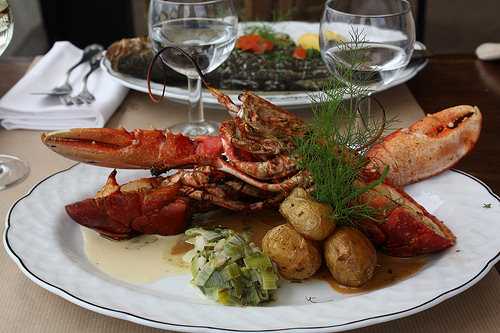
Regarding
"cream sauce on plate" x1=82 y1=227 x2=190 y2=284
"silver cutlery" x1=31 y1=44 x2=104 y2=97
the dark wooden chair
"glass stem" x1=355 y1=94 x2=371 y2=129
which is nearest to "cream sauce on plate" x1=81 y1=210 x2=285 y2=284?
"cream sauce on plate" x1=82 y1=227 x2=190 y2=284

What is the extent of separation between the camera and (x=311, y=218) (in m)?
1.09

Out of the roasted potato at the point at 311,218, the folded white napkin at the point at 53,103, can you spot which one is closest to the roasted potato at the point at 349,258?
the roasted potato at the point at 311,218

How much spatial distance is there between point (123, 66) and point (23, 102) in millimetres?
295

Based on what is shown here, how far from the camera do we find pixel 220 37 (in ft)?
5.38

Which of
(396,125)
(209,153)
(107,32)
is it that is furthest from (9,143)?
(107,32)

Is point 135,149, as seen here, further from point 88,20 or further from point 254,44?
point 88,20

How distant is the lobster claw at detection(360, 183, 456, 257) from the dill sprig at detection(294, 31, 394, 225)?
22 millimetres

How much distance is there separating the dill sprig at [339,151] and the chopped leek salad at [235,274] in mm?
144

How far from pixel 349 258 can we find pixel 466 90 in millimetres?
995

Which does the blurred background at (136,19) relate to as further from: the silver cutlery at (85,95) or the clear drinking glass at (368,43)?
the clear drinking glass at (368,43)

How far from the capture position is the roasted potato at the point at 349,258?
1.06 m

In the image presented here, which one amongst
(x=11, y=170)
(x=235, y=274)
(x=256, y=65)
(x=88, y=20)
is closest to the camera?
(x=235, y=274)

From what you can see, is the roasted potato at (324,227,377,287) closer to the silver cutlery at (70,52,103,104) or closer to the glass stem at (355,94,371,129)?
the glass stem at (355,94,371,129)

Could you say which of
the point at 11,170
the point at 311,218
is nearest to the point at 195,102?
the point at 11,170
